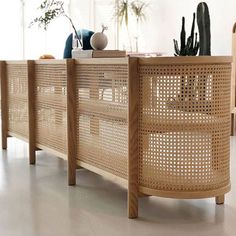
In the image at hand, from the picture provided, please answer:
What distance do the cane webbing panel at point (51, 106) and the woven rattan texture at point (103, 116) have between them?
0.22 m

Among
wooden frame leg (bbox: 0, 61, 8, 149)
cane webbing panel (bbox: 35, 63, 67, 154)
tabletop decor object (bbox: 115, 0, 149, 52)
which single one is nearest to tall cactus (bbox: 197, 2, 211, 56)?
cane webbing panel (bbox: 35, 63, 67, 154)

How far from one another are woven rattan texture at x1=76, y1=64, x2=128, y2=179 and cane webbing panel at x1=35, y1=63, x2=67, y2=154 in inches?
8.7

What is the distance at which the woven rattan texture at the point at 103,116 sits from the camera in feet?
7.98

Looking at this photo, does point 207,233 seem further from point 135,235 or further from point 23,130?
point 23,130

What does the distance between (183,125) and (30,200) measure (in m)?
0.98

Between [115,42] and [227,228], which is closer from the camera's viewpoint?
[227,228]

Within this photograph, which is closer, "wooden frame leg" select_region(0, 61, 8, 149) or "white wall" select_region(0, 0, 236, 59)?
"wooden frame leg" select_region(0, 61, 8, 149)

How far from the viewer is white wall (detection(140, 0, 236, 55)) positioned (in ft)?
19.1

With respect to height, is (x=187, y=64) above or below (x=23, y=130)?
above

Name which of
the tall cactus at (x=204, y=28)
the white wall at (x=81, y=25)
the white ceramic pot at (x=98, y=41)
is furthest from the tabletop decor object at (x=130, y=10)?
the white ceramic pot at (x=98, y=41)

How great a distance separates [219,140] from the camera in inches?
91.7

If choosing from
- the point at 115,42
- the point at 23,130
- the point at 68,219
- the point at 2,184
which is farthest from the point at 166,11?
the point at 68,219

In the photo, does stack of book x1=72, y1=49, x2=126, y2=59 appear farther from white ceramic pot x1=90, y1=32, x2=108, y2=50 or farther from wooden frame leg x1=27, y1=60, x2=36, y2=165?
wooden frame leg x1=27, y1=60, x2=36, y2=165

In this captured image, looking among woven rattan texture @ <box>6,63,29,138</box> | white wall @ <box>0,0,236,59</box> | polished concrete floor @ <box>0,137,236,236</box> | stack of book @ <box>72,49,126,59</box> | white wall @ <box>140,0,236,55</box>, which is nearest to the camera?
polished concrete floor @ <box>0,137,236,236</box>
